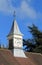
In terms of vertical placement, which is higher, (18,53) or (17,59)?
(18,53)

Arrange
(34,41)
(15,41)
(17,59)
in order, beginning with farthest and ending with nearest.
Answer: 1. (34,41)
2. (15,41)
3. (17,59)

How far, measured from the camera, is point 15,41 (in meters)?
39.4

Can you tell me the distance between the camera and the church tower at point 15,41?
128 feet

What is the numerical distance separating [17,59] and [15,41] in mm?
3019

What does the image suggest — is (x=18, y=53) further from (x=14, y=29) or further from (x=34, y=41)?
(x=34, y=41)

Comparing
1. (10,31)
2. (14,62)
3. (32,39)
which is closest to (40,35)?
(32,39)

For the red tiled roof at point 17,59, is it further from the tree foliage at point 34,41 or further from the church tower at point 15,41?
the tree foliage at point 34,41

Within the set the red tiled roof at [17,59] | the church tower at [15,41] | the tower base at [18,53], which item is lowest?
the red tiled roof at [17,59]

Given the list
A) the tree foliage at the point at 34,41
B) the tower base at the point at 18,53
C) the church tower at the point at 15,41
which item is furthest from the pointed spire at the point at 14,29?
the tree foliage at the point at 34,41

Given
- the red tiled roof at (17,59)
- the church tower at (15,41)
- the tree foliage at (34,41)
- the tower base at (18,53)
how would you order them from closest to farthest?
the red tiled roof at (17,59), the tower base at (18,53), the church tower at (15,41), the tree foliage at (34,41)

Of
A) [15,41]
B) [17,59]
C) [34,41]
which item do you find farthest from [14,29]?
[34,41]

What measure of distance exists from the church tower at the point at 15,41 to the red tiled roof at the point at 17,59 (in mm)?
983

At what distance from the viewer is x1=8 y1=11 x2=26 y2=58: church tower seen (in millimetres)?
39031

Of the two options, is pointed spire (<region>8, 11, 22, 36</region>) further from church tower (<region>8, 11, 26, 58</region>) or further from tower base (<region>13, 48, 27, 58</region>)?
tower base (<region>13, 48, 27, 58</region>)
